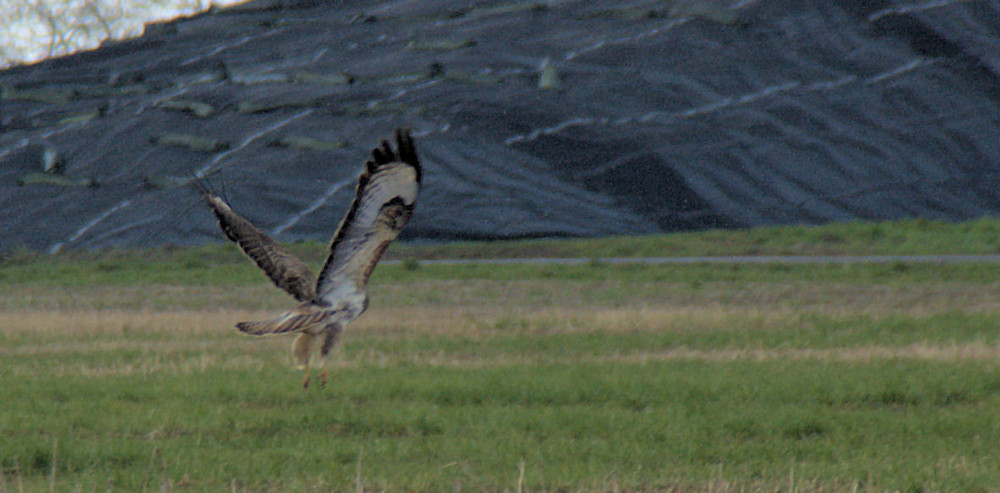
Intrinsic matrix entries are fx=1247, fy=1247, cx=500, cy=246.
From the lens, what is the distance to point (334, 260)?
5.04 metres

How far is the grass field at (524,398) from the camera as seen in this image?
6426 mm

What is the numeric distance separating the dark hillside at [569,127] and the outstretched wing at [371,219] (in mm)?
23623

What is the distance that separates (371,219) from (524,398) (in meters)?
3.65

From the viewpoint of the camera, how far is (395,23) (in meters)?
43.2

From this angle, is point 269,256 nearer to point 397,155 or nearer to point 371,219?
point 371,219

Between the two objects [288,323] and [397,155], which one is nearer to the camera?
[288,323]

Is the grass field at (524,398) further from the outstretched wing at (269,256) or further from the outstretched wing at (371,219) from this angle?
the outstretched wing at (371,219)

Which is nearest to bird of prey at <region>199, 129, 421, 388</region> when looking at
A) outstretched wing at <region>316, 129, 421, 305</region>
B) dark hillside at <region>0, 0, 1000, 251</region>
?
outstretched wing at <region>316, 129, 421, 305</region>

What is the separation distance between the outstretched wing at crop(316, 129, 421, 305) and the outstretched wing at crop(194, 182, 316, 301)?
92 mm

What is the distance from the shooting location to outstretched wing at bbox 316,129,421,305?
5027 millimetres

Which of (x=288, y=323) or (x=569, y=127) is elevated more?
(x=288, y=323)

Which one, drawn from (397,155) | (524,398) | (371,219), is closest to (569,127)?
(524,398)

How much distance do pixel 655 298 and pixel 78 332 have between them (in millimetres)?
8441

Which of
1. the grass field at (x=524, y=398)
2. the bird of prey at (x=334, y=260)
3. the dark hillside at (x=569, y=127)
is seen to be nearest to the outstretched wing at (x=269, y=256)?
the bird of prey at (x=334, y=260)
